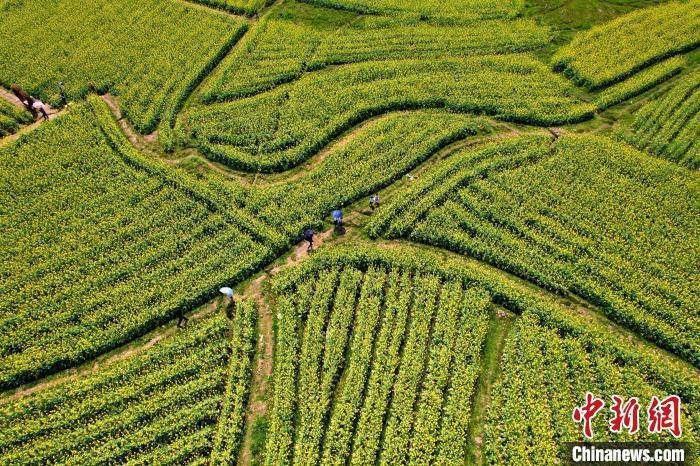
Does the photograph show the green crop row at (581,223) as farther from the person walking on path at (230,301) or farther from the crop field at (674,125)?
the person walking on path at (230,301)

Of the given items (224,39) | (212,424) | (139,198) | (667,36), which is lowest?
(212,424)

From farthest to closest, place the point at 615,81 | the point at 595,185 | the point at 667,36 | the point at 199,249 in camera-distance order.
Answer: the point at 667,36 < the point at 615,81 < the point at 595,185 < the point at 199,249

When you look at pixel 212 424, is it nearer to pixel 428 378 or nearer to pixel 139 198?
pixel 428 378

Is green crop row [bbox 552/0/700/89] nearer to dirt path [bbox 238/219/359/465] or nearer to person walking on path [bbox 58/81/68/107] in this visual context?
dirt path [bbox 238/219/359/465]

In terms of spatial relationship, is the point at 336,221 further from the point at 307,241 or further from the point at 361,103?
the point at 361,103

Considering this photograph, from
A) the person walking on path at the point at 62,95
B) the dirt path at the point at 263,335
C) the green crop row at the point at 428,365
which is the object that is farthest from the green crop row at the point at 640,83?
the person walking on path at the point at 62,95

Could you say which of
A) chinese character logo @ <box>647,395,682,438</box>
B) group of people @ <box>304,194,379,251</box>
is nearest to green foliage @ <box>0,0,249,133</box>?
group of people @ <box>304,194,379,251</box>

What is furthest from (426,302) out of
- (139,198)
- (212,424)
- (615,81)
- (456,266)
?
(615,81)
